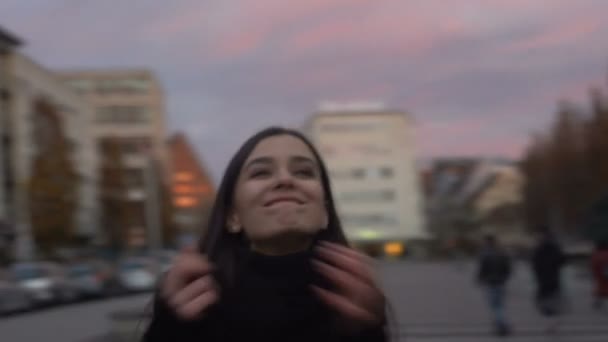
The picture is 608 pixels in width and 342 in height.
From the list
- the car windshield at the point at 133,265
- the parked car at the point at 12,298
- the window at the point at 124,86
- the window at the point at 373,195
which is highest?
the window at the point at 124,86

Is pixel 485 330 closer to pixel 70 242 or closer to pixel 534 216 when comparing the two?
pixel 70 242

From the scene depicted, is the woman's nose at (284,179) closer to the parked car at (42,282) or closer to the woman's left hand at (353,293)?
the woman's left hand at (353,293)

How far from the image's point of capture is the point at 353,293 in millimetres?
2133

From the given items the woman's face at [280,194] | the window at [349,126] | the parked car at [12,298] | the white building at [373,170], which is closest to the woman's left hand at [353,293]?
the woman's face at [280,194]

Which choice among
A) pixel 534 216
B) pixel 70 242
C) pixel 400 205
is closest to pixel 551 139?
pixel 534 216

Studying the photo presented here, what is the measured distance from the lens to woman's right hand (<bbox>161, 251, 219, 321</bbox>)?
7.14 feet

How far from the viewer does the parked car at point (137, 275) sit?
135ft

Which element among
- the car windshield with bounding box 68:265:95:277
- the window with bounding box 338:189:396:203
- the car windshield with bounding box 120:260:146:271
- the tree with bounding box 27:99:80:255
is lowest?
the window with bounding box 338:189:396:203

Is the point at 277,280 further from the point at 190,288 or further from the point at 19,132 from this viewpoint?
the point at 19,132

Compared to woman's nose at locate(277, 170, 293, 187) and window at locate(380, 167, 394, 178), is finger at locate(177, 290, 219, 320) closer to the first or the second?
woman's nose at locate(277, 170, 293, 187)

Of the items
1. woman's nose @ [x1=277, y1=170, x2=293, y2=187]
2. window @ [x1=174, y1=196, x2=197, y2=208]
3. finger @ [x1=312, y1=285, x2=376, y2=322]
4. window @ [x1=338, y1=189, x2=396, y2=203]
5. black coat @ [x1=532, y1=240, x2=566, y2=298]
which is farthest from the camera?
window @ [x1=338, y1=189, x2=396, y2=203]

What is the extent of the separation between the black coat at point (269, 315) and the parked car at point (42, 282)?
29492 mm

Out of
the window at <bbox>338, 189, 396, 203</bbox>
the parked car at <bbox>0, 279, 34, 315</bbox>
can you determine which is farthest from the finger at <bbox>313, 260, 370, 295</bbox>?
the window at <bbox>338, 189, 396, 203</bbox>

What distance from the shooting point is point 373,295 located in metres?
2.14
